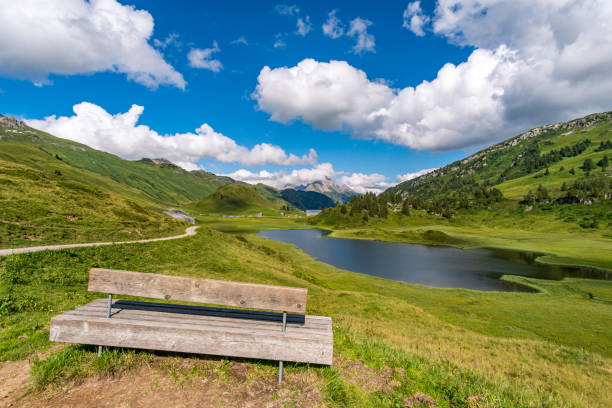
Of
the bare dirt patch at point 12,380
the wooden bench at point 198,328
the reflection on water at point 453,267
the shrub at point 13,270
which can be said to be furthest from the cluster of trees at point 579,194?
the shrub at point 13,270

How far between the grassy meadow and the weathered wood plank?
569 millimetres

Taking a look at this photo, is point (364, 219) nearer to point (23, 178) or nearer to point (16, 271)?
point (23, 178)

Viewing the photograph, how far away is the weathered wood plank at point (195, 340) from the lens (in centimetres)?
652

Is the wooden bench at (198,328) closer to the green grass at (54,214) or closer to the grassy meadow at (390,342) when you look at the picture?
the grassy meadow at (390,342)

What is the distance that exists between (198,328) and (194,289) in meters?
0.97

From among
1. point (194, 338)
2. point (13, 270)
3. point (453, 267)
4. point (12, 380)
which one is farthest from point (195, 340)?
point (453, 267)

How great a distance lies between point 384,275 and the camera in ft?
184

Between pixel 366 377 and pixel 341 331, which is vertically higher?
pixel 366 377

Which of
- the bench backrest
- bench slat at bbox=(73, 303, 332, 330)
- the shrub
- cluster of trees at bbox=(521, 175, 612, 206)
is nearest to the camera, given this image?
the bench backrest

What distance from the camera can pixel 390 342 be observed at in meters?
12.4

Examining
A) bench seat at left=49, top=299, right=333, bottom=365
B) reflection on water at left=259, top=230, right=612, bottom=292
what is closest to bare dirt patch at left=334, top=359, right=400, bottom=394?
bench seat at left=49, top=299, right=333, bottom=365

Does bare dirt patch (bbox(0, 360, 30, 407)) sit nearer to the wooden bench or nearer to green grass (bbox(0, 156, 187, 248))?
the wooden bench

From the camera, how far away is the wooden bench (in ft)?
21.4

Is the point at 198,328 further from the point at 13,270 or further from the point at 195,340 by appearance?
the point at 13,270
